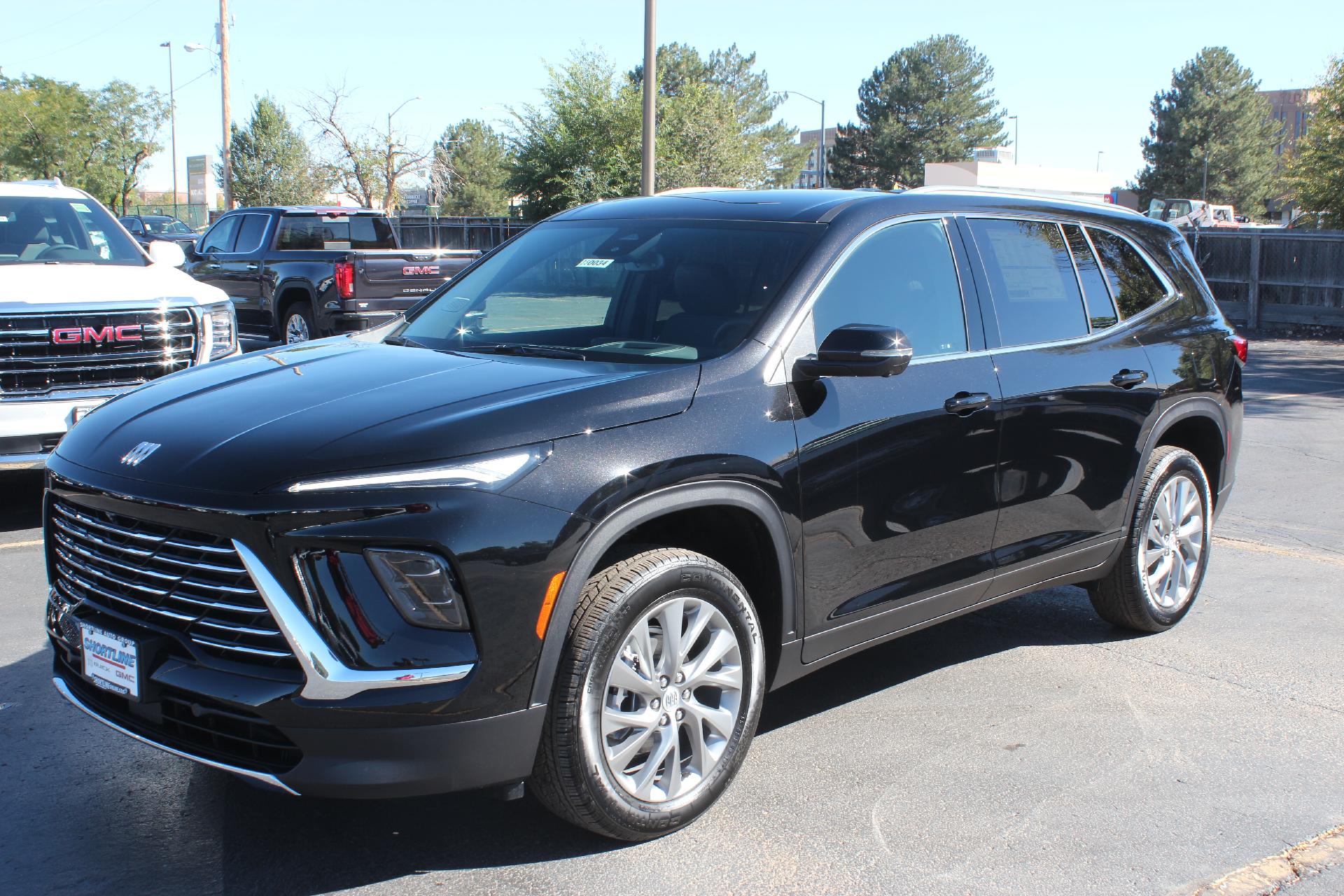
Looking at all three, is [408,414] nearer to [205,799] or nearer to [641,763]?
[641,763]

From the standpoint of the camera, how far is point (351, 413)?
3410 mm

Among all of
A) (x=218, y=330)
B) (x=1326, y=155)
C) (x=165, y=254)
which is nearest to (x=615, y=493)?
(x=218, y=330)

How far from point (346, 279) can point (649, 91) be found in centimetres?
609

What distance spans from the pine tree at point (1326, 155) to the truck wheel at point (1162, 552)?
19.7 metres

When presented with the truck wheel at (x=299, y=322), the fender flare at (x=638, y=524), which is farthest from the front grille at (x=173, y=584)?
the truck wheel at (x=299, y=322)

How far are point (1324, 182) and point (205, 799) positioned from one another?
2387 centimetres

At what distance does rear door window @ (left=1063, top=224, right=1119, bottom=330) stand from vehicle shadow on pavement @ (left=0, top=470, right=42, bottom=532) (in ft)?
18.8

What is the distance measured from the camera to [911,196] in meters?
4.62

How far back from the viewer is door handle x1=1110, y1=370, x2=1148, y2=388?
5.10 metres

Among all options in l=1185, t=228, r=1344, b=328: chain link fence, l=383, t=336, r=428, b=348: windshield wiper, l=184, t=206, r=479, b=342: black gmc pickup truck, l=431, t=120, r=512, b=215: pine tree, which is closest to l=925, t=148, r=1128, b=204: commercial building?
l=1185, t=228, r=1344, b=328: chain link fence

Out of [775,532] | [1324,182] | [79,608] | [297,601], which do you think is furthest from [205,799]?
[1324,182]

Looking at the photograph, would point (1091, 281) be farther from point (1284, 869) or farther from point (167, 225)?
point (167, 225)

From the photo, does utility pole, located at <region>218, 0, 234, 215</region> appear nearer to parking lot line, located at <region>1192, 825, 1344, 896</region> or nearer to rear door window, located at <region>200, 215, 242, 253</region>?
rear door window, located at <region>200, 215, 242, 253</region>

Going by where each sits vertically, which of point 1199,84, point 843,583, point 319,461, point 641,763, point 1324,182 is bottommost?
point 641,763
